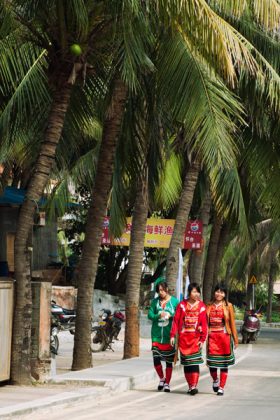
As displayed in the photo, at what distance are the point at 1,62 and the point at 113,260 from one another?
24.7 metres

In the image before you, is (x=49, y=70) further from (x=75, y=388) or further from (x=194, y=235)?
(x=194, y=235)

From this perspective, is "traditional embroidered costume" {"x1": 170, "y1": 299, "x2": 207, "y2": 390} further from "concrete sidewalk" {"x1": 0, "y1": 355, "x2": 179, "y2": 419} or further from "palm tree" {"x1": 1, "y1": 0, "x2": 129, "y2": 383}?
"palm tree" {"x1": 1, "y1": 0, "x2": 129, "y2": 383}

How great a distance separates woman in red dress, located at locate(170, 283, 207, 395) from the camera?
1523cm

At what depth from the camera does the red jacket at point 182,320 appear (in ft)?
50.0

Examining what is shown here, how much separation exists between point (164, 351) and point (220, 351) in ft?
2.92

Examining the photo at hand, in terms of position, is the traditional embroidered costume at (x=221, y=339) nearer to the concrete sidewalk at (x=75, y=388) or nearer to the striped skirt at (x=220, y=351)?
the striped skirt at (x=220, y=351)

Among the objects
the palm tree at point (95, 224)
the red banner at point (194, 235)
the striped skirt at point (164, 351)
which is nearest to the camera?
the striped skirt at point (164, 351)

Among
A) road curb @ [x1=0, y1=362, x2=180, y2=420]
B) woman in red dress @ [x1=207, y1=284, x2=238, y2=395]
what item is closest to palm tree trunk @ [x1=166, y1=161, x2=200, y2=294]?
road curb @ [x1=0, y1=362, x2=180, y2=420]

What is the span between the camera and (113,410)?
1328 centimetres

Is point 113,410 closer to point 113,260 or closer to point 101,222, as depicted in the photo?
point 101,222

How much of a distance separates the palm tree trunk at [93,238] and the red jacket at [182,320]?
10.7 ft

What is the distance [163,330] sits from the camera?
1583 centimetres

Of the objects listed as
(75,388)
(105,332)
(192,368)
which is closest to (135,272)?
(105,332)

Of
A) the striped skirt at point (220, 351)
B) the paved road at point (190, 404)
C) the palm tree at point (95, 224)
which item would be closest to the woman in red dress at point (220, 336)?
the striped skirt at point (220, 351)
